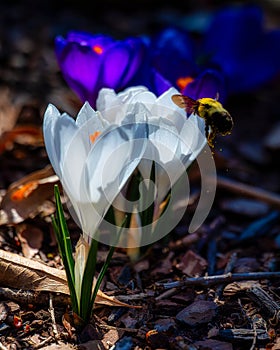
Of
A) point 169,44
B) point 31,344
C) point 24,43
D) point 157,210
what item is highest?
point 169,44

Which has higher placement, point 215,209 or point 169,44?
point 169,44

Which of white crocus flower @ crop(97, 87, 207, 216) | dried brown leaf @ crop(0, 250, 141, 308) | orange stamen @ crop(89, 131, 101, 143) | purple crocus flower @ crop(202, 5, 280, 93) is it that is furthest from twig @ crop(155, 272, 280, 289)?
purple crocus flower @ crop(202, 5, 280, 93)

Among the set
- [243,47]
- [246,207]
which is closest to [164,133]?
[246,207]

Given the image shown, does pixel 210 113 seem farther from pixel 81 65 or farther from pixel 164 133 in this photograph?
pixel 81 65

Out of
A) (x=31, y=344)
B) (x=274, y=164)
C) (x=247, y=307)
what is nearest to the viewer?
A: (x=31, y=344)

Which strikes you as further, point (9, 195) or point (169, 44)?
point (169, 44)

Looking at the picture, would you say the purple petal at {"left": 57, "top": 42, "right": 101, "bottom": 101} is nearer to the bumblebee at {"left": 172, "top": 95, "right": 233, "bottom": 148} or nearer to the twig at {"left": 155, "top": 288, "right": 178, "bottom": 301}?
the bumblebee at {"left": 172, "top": 95, "right": 233, "bottom": 148}

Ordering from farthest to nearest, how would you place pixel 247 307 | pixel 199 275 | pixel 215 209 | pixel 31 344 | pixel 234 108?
pixel 234 108, pixel 215 209, pixel 199 275, pixel 247 307, pixel 31 344

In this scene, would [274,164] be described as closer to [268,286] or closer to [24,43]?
[268,286]

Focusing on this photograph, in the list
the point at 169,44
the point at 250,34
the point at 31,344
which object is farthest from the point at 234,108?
the point at 31,344
